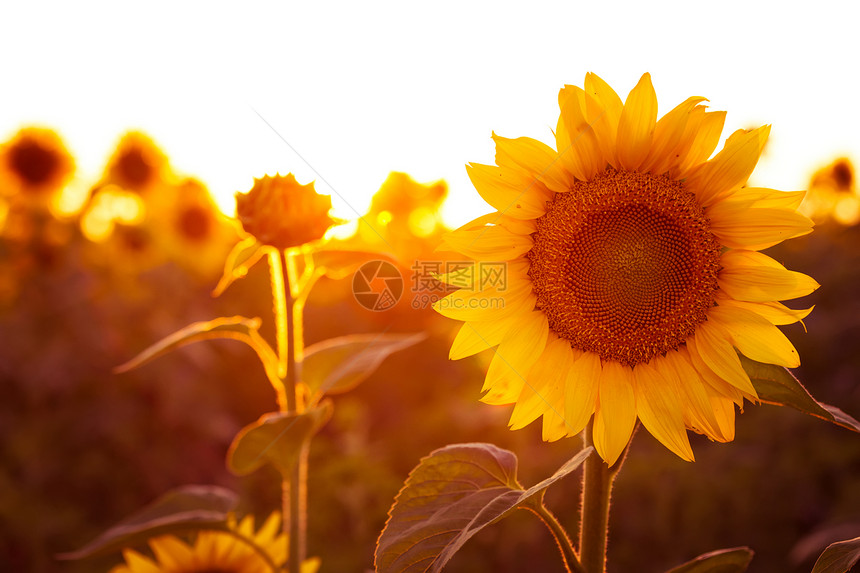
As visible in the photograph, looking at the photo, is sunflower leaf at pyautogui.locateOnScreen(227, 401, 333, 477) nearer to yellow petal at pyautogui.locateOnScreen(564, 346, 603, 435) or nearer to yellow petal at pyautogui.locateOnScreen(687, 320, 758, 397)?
yellow petal at pyautogui.locateOnScreen(564, 346, 603, 435)

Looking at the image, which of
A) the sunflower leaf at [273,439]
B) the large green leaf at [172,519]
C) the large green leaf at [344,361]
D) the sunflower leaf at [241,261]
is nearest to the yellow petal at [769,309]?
the large green leaf at [344,361]

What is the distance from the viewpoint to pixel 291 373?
145 centimetres

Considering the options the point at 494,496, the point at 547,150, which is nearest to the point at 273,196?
the point at 547,150

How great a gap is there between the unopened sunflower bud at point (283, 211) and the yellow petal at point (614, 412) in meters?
0.70

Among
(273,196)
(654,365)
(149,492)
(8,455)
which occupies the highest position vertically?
(273,196)

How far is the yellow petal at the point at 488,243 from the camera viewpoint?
42.6 inches

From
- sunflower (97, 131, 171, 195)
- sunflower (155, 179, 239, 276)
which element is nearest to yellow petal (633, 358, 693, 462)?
sunflower (155, 179, 239, 276)

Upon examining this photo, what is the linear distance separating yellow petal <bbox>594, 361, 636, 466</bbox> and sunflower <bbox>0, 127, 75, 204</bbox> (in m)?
5.26

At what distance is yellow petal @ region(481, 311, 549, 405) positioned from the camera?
3.56ft

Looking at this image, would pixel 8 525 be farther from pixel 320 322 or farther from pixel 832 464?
pixel 832 464

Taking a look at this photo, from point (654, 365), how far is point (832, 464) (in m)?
2.38

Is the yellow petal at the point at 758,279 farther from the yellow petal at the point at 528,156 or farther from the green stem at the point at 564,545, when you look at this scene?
the green stem at the point at 564,545

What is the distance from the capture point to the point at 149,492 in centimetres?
354

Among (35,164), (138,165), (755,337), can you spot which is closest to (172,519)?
(755,337)
